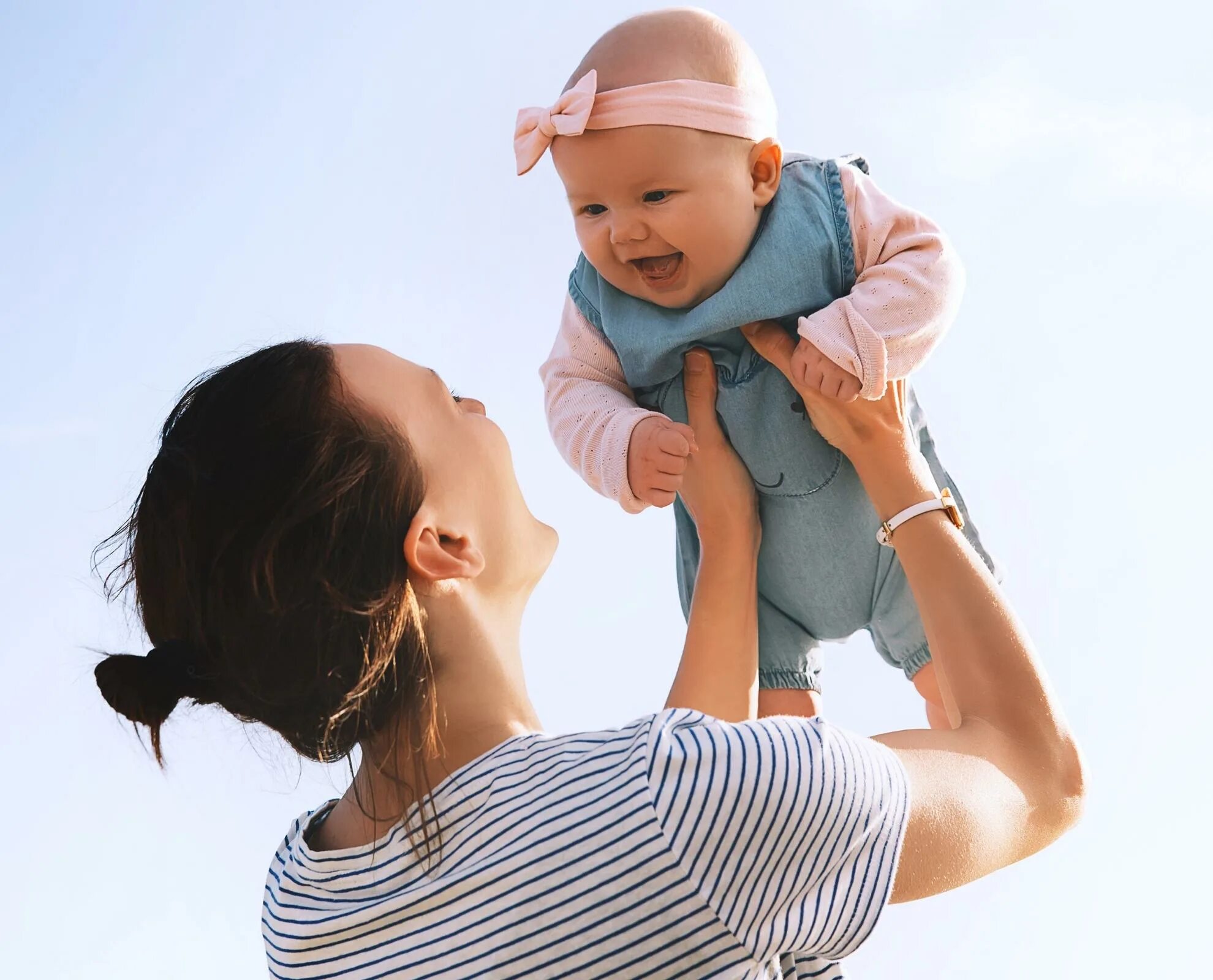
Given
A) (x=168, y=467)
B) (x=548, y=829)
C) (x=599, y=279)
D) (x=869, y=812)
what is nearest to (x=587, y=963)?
(x=548, y=829)

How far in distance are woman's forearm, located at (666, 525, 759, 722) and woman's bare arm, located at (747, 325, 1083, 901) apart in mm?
248

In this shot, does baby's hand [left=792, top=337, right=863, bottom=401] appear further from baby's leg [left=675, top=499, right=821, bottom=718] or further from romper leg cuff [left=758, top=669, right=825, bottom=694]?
romper leg cuff [left=758, top=669, right=825, bottom=694]

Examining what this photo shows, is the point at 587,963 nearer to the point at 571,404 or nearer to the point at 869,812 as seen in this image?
the point at 869,812

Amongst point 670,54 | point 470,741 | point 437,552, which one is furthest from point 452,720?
point 670,54

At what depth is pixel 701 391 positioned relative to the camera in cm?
190

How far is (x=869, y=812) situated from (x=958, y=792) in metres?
0.16

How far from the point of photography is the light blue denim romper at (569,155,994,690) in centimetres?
182

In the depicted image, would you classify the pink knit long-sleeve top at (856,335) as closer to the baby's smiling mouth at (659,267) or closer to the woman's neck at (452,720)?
the baby's smiling mouth at (659,267)

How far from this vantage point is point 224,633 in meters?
1.32

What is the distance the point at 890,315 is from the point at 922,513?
278 millimetres

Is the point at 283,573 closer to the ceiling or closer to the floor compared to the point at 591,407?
closer to the floor

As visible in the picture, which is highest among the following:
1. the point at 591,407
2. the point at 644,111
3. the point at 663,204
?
the point at 644,111

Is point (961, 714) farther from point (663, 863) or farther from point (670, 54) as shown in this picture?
point (670, 54)

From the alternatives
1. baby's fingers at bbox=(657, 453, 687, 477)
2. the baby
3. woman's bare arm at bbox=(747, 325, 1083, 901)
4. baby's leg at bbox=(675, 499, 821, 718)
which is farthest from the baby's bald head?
baby's leg at bbox=(675, 499, 821, 718)
